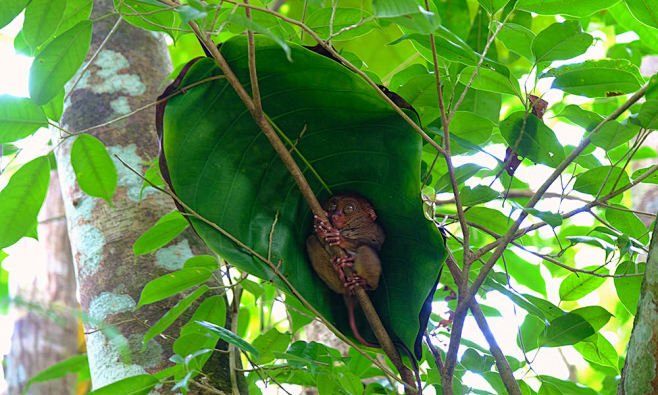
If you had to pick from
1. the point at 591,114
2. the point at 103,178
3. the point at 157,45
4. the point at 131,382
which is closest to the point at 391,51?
the point at 157,45

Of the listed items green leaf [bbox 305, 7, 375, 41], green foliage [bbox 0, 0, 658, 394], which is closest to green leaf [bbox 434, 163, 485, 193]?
green foliage [bbox 0, 0, 658, 394]

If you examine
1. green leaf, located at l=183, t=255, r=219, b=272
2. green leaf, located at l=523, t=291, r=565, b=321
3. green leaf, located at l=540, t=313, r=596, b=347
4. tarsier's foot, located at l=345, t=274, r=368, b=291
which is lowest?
green leaf, located at l=540, t=313, r=596, b=347

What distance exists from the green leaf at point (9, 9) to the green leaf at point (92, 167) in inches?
14.0

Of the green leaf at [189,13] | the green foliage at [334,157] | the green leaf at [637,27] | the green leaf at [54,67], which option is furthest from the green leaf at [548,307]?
the green leaf at [54,67]

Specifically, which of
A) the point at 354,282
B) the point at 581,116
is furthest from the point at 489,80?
the point at 354,282

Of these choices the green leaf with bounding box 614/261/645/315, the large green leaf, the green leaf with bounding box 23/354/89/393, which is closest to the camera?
the large green leaf

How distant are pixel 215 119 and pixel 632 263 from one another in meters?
0.99

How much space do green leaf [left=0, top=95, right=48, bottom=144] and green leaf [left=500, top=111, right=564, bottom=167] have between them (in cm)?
97

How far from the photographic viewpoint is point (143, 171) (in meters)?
1.83

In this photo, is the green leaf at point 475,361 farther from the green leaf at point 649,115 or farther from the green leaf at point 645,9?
the green leaf at point 645,9

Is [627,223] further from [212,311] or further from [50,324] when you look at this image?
[50,324]

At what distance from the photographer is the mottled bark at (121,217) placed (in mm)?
1525

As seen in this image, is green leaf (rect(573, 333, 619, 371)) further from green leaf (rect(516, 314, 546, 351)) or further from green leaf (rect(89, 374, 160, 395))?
green leaf (rect(89, 374, 160, 395))

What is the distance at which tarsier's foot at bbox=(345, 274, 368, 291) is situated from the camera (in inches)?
52.0
